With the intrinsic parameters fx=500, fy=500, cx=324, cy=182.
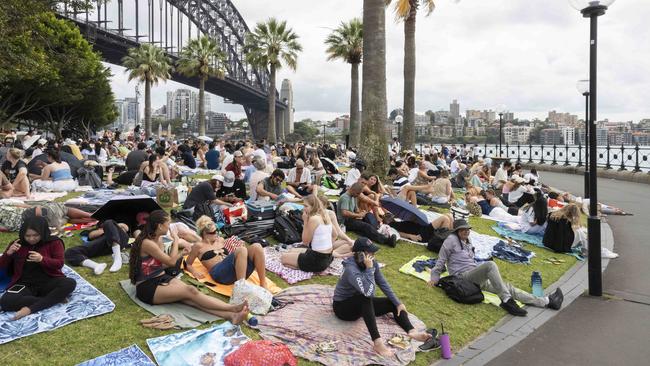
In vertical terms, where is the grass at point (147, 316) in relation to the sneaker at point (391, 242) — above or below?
below

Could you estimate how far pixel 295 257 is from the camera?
22.0 ft

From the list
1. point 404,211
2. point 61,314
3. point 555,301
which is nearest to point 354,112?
point 404,211

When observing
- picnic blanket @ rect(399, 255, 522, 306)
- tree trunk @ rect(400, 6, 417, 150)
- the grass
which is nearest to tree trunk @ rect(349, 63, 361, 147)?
tree trunk @ rect(400, 6, 417, 150)

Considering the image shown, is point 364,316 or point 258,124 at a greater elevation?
point 258,124

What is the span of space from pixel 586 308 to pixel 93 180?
37.1ft

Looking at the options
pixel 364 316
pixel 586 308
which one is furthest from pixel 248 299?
pixel 586 308

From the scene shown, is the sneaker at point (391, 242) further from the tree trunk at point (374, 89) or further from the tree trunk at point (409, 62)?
the tree trunk at point (409, 62)

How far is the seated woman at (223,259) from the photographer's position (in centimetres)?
565

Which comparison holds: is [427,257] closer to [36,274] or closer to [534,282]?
[534,282]

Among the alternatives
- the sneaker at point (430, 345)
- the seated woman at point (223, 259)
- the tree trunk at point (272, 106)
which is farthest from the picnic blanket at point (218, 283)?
the tree trunk at point (272, 106)

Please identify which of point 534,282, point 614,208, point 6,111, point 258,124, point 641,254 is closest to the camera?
point 534,282

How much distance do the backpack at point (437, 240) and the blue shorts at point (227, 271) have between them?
3686 millimetres

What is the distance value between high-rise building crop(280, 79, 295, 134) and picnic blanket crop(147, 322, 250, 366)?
91.1 metres

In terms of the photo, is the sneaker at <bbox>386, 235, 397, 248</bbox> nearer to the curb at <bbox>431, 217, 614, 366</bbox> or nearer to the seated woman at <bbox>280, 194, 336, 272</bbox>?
the seated woman at <bbox>280, 194, 336, 272</bbox>
